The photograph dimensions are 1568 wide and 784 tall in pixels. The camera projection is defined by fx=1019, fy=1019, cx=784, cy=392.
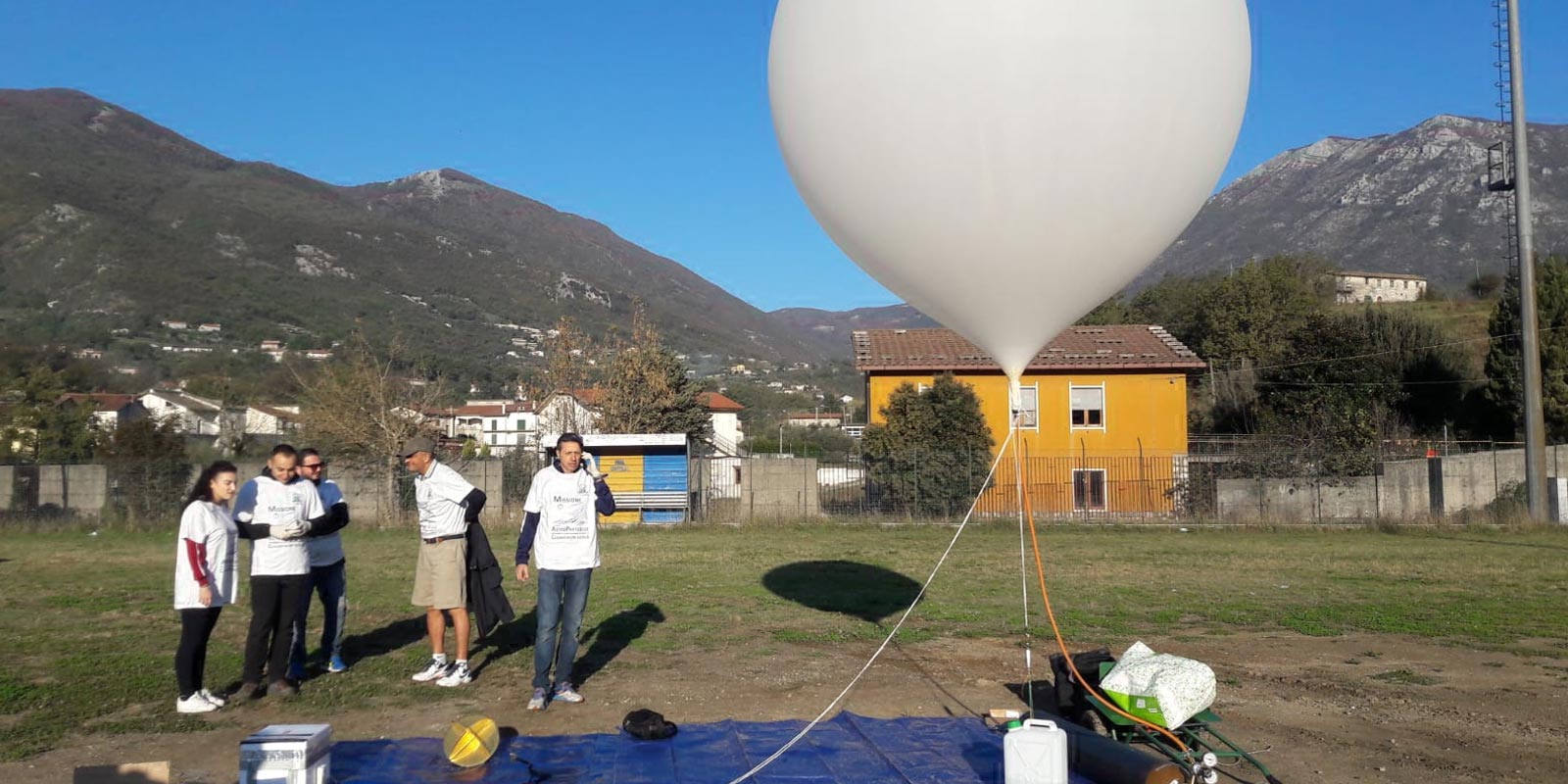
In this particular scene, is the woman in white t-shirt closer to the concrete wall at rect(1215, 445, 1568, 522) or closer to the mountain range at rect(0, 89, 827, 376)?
the concrete wall at rect(1215, 445, 1568, 522)

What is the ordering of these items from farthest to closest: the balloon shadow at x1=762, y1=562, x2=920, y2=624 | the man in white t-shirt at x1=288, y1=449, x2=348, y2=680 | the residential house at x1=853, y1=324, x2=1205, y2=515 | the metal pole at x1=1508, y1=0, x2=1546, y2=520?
the residential house at x1=853, y1=324, x2=1205, y2=515 < the metal pole at x1=1508, y1=0, x2=1546, y2=520 < the balloon shadow at x1=762, y1=562, x2=920, y2=624 < the man in white t-shirt at x1=288, y1=449, x2=348, y2=680

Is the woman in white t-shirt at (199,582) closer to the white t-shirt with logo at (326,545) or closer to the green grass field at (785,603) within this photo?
the green grass field at (785,603)

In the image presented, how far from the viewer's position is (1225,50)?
5.00 meters

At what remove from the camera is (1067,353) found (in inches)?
1133

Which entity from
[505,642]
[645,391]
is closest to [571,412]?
[645,391]

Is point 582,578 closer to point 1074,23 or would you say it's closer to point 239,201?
point 1074,23

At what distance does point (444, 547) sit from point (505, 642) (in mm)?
1717

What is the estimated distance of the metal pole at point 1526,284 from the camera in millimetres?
20141

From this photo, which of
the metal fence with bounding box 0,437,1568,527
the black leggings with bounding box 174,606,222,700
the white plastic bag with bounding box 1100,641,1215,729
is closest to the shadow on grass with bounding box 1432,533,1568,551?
the metal fence with bounding box 0,437,1568,527

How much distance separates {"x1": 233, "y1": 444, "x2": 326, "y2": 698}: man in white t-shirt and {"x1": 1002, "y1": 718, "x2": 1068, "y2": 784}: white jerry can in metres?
4.69

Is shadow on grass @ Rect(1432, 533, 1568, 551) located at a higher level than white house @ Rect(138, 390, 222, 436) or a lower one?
lower

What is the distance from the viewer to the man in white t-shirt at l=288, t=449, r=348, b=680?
692 cm

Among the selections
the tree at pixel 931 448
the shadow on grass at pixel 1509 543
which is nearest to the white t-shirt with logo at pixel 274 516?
the tree at pixel 931 448

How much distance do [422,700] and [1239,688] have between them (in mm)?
5259
